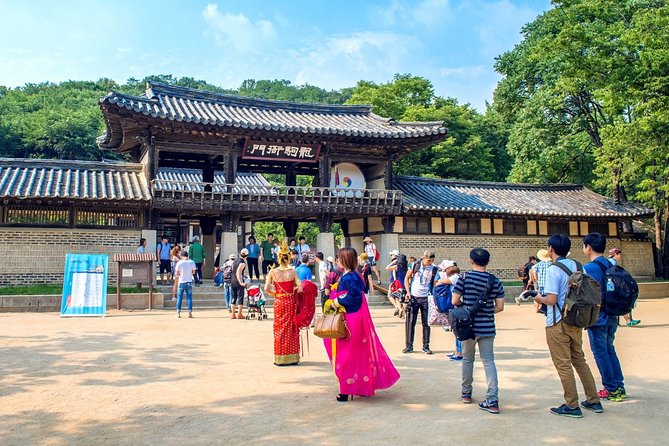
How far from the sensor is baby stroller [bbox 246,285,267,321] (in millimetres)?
13102

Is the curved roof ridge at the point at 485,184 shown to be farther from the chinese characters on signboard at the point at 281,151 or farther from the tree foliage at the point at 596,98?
the chinese characters on signboard at the point at 281,151

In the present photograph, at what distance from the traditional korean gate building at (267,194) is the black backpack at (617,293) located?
14084 millimetres

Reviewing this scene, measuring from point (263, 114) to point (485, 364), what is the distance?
1752 centimetres

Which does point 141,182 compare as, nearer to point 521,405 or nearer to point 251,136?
point 251,136

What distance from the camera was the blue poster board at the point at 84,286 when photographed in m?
13.1

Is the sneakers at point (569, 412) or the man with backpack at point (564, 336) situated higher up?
the man with backpack at point (564, 336)

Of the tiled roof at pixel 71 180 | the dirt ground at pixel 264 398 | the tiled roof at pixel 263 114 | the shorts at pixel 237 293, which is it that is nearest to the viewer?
the dirt ground at pixel 264 398

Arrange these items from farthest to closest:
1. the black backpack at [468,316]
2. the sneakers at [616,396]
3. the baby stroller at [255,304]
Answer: the baby stroller at [255,304] → the sneakers at [616,396] → the black backpack at [468,316]

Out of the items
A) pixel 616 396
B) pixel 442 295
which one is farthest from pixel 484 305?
pixel 442 295

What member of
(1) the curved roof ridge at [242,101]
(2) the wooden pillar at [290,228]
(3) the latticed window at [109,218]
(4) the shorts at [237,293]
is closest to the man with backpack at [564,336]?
(4) the shorts at [237,293]

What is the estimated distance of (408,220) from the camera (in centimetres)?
2116

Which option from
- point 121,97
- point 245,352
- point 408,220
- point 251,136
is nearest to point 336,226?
point 408,220

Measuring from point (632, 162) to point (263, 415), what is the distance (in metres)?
20.0

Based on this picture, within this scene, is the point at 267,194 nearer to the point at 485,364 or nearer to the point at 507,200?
the point at 507,200
